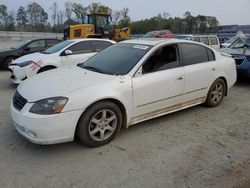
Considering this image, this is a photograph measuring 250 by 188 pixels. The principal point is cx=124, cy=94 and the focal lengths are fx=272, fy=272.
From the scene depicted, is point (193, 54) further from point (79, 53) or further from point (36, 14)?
point (36, 14)

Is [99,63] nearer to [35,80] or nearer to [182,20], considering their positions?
[35,80]

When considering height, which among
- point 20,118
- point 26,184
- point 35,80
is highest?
point 35,80

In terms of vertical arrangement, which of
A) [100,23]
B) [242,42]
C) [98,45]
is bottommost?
[98,45]

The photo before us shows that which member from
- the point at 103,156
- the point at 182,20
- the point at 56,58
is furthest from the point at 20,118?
the point at 182,20

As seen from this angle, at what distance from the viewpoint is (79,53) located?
8352 mm

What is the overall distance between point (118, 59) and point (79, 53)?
3906 millimetres

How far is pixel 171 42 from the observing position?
16.4ft

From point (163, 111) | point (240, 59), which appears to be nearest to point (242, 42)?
point (240, 59)

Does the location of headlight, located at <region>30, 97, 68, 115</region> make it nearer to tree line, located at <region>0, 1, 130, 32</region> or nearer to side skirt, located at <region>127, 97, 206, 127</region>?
side skirt, located at <region>127, 97, 206, 127</region>

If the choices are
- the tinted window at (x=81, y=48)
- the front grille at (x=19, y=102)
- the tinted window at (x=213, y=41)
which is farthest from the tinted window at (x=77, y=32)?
the front grille at (x=19, y=102)

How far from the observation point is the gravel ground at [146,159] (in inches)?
124

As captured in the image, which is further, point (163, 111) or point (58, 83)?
point (163, 111)

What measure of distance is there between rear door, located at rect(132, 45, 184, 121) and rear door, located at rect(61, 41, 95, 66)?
13.0 ft

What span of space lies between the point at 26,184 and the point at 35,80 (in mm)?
1830
